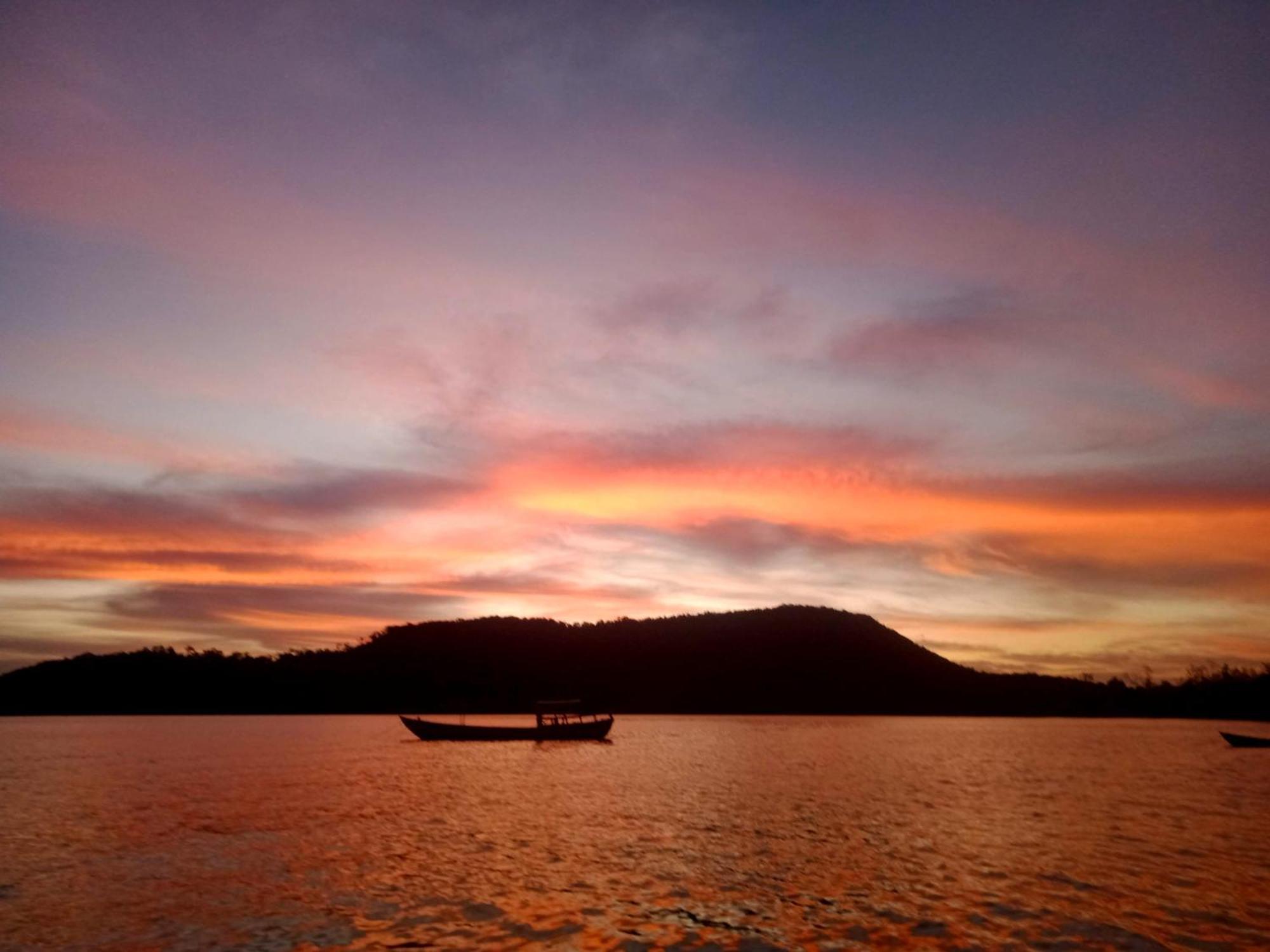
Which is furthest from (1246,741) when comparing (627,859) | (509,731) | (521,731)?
(627,859)

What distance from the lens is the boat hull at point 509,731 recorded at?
409 feet

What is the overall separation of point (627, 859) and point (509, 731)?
288ft

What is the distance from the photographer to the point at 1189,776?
3568 inches

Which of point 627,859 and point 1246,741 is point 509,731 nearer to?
point 627,859

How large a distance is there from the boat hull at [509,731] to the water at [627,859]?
33905 mm

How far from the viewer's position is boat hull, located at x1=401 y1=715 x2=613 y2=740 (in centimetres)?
12475

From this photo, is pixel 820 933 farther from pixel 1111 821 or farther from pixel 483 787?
pixel 483 787

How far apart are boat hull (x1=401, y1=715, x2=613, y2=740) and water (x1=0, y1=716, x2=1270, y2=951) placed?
33.9 metres

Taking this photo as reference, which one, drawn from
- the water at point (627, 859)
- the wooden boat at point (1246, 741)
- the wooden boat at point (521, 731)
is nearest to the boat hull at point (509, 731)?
the wooden boat at point (521, 731)

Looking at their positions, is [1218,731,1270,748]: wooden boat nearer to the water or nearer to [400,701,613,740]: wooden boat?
the water

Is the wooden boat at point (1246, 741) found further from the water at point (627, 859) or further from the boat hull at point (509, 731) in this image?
the boat hull at point (509, 731)

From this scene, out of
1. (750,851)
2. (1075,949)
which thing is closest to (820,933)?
(1075,949)

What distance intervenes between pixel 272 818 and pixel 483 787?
2062 cm

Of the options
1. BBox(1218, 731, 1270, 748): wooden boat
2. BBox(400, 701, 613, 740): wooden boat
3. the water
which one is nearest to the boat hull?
BBox(400, 701, 613, 740): wooden boat
